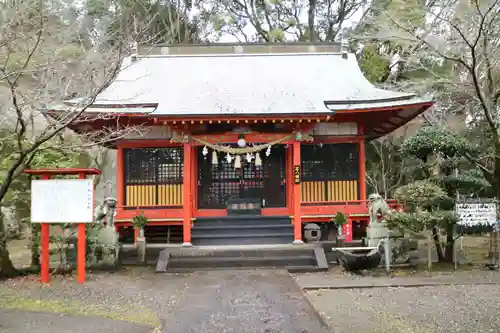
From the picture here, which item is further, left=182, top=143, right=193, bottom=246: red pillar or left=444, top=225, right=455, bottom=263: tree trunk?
left=182, top=143, right=193, bottom=246: red pillar

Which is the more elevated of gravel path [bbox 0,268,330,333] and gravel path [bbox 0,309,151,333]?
gravel path [bbox 0,309,151,333]

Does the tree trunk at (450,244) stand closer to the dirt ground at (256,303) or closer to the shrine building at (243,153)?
the dirt ground at (256,303)

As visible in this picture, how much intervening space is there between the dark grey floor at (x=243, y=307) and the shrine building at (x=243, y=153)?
10.2 ft

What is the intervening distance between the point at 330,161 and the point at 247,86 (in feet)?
12.1

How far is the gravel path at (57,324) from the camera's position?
542cm

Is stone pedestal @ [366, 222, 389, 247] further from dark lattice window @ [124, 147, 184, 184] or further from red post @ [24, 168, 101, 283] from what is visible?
red post @ [24, 168, 101, 283]

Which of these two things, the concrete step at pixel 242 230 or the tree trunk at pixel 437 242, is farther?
the concrete step at pixel 242 230

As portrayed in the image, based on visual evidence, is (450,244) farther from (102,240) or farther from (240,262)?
(102,240)

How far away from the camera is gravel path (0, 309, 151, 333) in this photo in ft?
17.8

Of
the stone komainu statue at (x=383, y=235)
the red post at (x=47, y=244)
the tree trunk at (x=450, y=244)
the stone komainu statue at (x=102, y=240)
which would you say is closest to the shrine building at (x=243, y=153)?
the stone komainu statue at (x=102, y=240)

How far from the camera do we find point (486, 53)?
8.76 meters

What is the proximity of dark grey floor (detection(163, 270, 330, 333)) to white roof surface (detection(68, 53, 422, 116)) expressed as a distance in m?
4.42

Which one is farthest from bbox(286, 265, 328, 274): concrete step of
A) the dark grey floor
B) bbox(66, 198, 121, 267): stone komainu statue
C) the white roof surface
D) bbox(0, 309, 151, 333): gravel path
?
bbox(0, 309, 151, 333): gravel path

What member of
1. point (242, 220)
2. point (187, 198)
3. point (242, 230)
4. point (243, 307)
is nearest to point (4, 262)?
point (187, 198)
